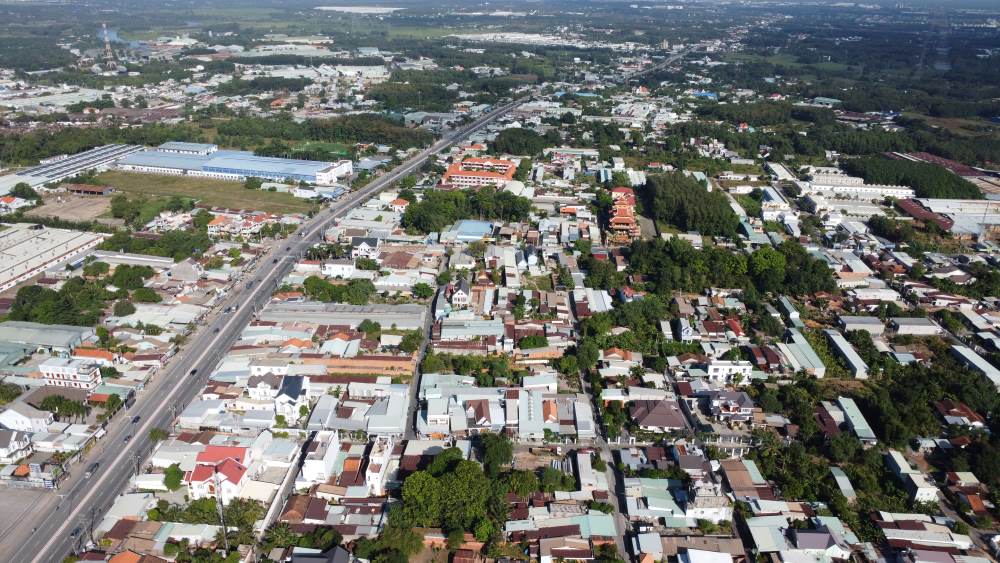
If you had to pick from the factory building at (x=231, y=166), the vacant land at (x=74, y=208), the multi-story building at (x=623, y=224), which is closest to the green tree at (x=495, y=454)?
the multi-story building at (x=623, y=224)

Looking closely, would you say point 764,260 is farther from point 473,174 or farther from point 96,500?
point 96,500

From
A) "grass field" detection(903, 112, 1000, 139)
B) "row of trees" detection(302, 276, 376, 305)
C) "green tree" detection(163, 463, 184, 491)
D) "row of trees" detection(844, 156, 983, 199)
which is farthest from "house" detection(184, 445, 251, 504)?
"grass field" detection(903, 112, 1000, 139)

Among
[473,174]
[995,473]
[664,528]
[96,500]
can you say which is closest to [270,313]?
[96,500]

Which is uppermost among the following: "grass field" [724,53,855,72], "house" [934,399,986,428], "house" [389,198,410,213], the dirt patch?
"grass field" [724,53,855,72]

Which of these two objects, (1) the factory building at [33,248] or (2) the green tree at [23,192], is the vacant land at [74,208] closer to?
(2) the green tree at [23,192]

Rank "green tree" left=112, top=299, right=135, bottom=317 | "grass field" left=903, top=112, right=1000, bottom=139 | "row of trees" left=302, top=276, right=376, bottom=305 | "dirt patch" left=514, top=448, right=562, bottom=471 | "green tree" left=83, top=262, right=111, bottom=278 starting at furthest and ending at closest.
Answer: "grass field" left=903, top=112, right=1000, bottom=139
"green tree" left=83, top=262, right=111, bottom=278
"row of trees" left=302, top=276, right=376, bottom=305
"green tree" left=112, top=299, right=135, bottom=317
"dirt patch" left=514, top=448, right=562, bottom=471

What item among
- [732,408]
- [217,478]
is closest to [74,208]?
[217,478]

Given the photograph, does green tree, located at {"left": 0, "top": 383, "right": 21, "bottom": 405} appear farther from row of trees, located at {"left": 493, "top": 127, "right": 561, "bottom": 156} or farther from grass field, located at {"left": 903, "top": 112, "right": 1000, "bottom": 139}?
grass field, located at {"left": 903, "top": 112, "right": 1000, "bottom": 139}
